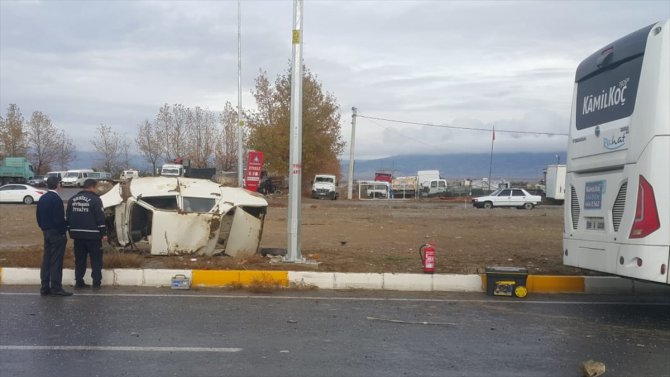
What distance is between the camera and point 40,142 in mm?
78562

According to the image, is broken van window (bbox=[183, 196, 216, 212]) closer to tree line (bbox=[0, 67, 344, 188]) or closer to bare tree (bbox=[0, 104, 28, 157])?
tree line (bbox=[0, 67, 344, 188])

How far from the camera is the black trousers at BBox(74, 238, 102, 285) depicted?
910cm

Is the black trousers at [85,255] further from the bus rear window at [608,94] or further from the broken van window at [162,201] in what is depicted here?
the bus rear window at [608,94]

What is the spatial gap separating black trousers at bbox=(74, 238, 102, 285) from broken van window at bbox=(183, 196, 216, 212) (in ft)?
6.28

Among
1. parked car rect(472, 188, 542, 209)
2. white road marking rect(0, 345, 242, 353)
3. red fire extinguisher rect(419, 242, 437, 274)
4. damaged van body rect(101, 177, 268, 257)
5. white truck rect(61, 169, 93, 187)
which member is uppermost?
damaged van body rect(101, 177, 268, 257)

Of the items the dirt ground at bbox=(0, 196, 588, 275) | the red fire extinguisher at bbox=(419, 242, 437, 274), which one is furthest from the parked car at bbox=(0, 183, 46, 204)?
the red fire extinguisher at bbox=(419, 242, 437, 274)

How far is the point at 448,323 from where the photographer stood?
7410mm

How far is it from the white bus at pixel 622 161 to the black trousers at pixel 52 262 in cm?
764

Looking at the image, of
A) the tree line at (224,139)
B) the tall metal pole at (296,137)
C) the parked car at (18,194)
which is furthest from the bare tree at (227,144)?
the tall metal pole at (296,137)

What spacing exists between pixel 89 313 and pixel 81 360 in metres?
2.09

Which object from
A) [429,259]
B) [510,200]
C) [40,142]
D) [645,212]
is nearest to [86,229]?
[429,259]

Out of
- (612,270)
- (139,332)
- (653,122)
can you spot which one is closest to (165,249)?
(139,332)

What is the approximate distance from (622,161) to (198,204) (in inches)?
281

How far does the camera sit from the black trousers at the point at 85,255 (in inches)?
358
